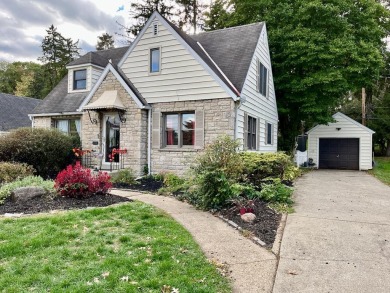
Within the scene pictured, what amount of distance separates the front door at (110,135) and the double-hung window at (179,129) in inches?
87.0

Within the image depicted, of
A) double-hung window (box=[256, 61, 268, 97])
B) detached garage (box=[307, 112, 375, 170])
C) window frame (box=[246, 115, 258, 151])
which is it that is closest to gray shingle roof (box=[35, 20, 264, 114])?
double-hung window (box=[256, 61, 268, 97])

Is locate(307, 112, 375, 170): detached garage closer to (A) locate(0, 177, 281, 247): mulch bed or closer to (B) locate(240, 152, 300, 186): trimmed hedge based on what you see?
(B) locate(240, 152, 300, 186): trimmed hedge

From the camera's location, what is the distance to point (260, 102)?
1380 centimetres

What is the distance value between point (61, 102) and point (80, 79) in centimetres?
156

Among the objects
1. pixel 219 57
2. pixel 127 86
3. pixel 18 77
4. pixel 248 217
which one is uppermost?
pixel 18 77

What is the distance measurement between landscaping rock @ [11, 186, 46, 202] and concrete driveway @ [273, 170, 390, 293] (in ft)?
19.5

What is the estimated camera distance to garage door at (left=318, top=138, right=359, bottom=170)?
19.4m

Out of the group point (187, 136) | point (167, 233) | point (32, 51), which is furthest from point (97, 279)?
point (32, 51)

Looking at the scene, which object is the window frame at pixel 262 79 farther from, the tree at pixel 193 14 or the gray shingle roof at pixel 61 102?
the tree at pixel 193 14

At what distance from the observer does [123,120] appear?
12.1 metres

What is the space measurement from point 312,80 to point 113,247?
1472cm

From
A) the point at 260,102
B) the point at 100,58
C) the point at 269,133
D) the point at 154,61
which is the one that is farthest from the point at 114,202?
the point at 100,58

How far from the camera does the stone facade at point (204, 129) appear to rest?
10711mm

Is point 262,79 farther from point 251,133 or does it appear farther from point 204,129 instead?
point 204,129
